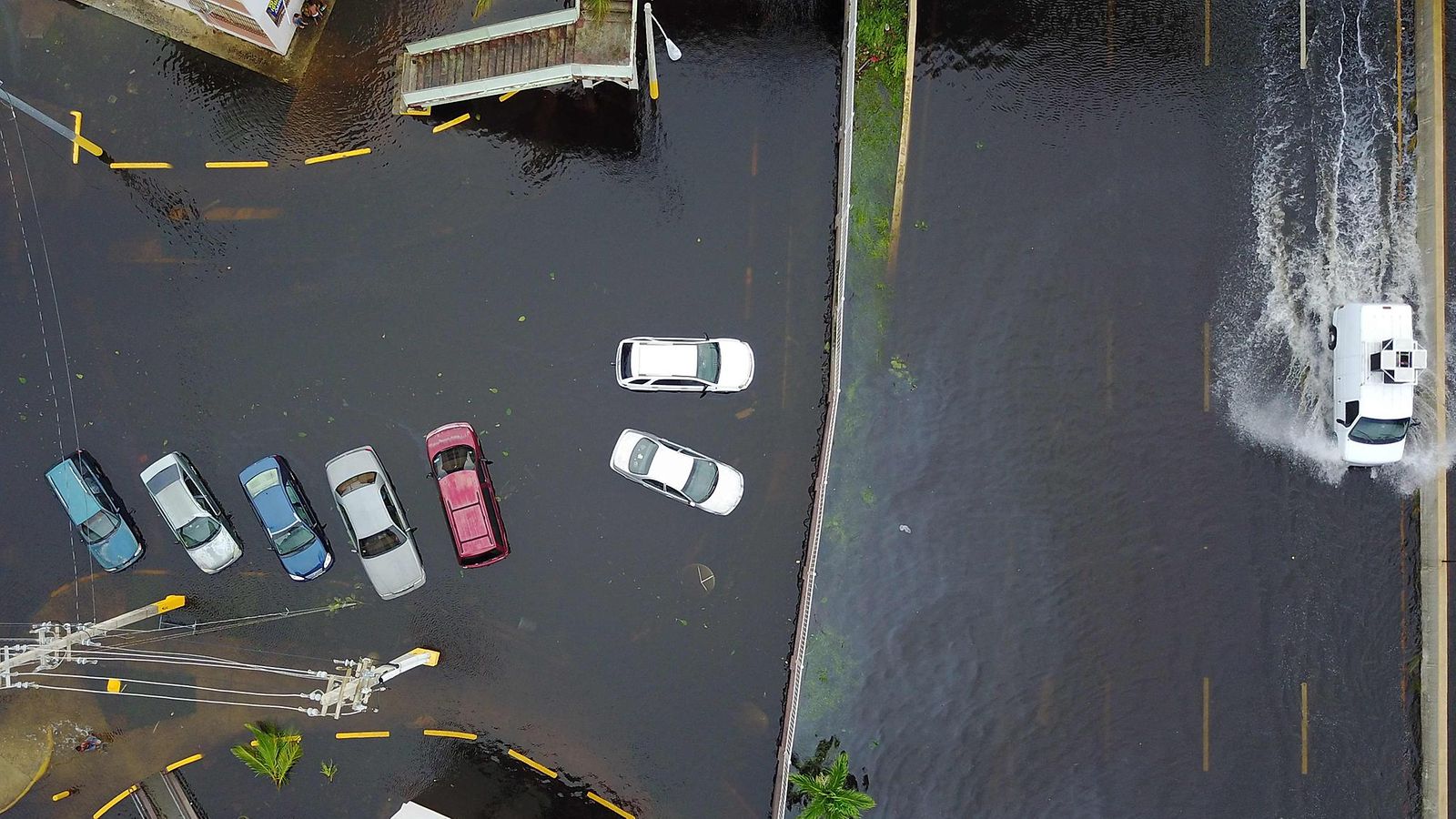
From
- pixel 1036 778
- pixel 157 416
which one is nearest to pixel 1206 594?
pixel 1036 778

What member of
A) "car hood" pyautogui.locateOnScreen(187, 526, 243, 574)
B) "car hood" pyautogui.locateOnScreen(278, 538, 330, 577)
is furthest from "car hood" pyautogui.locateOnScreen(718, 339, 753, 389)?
"car hood" pyautogui.locateOnScreen(187, 526, 243, 574)

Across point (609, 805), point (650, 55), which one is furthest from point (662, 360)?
point (609, 805)

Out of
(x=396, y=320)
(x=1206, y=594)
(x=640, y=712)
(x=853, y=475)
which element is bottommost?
(x=640, y=712)

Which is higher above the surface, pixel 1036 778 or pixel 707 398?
pixel 707 398

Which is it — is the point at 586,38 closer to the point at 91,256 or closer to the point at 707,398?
the point at 707,398

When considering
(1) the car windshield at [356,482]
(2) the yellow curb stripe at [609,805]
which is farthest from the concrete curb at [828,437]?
(1) the car windshield at [356,482]
